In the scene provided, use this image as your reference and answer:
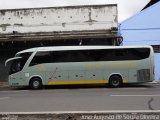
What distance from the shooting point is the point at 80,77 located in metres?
25.5

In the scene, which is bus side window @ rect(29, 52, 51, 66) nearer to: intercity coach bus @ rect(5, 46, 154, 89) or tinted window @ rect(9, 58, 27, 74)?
intercity coach bus @ rect(5, 46, 154, 89)

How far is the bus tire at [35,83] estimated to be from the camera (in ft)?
83.8

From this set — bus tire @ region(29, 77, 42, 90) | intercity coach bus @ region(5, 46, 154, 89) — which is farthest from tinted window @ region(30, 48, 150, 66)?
bus tire @ region(29, 77, 42, 90)

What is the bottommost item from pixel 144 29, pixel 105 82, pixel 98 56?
pixel 105 82

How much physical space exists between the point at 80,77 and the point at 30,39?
8.49 metres

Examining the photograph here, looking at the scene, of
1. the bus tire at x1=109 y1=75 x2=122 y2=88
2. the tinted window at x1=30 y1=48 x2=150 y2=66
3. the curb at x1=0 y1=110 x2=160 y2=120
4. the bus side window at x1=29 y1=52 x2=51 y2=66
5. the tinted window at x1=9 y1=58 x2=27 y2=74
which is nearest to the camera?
the curb at x1=0 y1=110 x2=160 y2=120

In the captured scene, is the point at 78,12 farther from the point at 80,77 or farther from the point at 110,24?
the point at 80,77

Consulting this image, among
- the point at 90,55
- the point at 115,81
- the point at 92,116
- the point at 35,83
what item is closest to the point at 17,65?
the point at 35,83

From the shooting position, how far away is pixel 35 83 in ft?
84.1

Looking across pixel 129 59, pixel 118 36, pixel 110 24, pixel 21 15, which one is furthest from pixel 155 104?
pixel 21 15

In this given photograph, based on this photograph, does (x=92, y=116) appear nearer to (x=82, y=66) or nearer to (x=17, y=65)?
(x=82, y=66)

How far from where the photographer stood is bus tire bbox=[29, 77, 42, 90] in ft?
83.8

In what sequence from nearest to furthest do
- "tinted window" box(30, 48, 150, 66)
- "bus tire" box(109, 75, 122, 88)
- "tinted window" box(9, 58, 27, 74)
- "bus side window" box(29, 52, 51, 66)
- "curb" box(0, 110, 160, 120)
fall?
"curb" box(0, 110, 160, 120) < "tinted window" box(30, 48, 150, 66) < "bus tire" box(109, 75, 122, 88) < "bus side window" box(29, 52, 51, 66) < "tinted window" box(9, 58, 27, 74)

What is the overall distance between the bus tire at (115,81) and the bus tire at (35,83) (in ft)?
14.6
